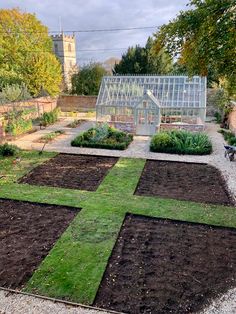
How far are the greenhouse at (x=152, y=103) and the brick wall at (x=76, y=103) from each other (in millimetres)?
9713

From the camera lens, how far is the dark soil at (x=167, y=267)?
4984mm

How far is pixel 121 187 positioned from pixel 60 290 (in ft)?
17.2

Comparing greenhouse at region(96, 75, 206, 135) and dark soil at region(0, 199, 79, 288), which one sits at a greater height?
greenhouse at region(96, 75, 206, 135)

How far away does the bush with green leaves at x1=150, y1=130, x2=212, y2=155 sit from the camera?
14539mm

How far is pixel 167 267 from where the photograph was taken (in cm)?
586

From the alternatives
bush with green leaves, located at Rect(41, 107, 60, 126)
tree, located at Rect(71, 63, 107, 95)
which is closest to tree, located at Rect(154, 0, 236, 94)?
bush with green leaves, located at Rect(41, 107, 60, 126)

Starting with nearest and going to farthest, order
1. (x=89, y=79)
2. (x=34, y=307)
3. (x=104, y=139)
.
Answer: (x=34, y=307), (x=104, y=139), (x=89, y=79)

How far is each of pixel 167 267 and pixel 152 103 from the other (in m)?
13.6

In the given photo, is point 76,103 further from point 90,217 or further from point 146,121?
point 90,217

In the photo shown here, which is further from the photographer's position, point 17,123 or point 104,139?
point 17,123

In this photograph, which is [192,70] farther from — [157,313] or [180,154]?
[180,154]

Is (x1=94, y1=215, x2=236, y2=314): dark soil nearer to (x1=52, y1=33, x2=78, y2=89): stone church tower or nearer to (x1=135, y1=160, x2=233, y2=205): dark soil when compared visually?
(x1=135, y1=160, x2=233, y2=205): dark soil

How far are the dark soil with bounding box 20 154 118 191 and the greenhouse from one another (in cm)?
574

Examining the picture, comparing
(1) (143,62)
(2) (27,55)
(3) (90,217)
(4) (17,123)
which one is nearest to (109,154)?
(3) (90,217)
